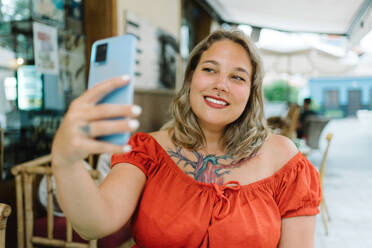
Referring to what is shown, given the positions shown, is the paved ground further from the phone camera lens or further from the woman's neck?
the phone camera lens

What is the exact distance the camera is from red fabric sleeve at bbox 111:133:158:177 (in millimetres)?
1067

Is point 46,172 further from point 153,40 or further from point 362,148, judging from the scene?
point 362,148

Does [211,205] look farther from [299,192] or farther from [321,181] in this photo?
[321,181]

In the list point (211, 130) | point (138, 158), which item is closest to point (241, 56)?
point (211, 130)

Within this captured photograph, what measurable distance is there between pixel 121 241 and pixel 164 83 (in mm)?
2262

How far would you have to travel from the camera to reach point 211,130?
1.26 m

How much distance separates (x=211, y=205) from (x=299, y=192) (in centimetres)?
35

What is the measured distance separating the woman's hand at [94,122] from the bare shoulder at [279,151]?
853 millimetres

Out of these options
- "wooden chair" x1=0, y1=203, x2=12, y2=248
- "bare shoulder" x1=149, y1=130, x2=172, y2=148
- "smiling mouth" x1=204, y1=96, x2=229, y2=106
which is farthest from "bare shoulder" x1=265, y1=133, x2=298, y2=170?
"wooden chair" x1=0, y1=203, x2=12, y2=248

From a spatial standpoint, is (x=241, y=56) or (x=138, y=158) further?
(x=241, y=56)

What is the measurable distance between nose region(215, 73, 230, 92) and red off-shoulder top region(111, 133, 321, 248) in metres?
→ 0.36

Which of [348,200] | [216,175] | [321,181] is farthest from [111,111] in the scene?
[348,200]

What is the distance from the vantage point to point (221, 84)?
1126 millimetres

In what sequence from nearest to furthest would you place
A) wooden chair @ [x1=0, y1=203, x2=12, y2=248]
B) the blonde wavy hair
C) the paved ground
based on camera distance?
wooden chair @ [x1=0, y1=203, x2=12, y2=248], the blonde wavy hair, the paved ground
